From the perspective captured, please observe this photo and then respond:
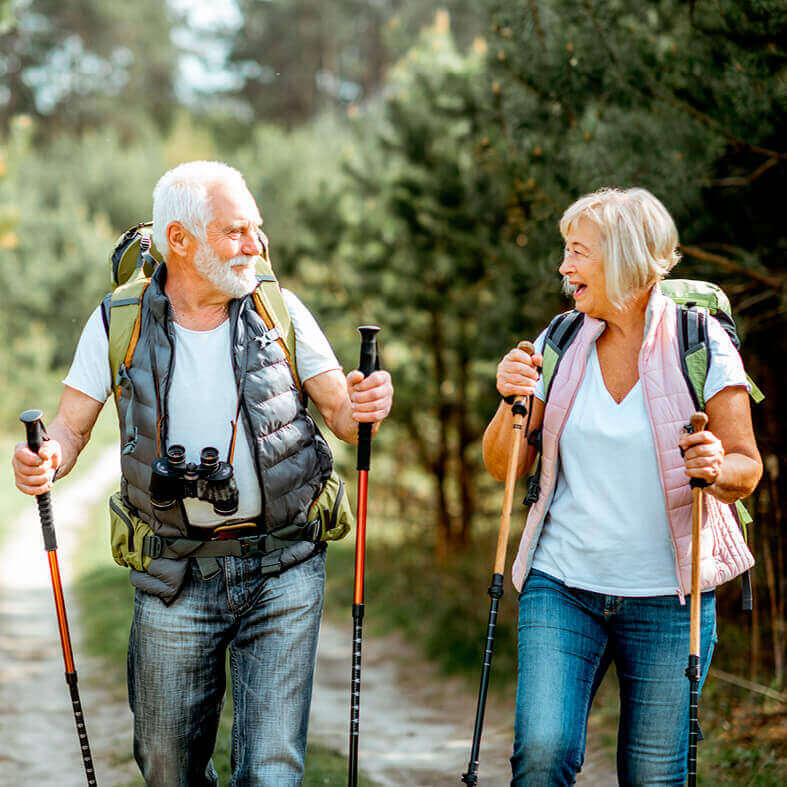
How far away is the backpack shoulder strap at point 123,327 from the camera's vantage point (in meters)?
3.07

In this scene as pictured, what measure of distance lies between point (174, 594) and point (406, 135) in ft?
19.2

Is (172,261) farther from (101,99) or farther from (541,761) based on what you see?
(101,99)

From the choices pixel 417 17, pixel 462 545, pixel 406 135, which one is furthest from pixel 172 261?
pixel 417 17

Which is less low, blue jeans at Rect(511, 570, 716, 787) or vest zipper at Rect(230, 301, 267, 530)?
vest zipper at Rect(230, 301, 267, 530)

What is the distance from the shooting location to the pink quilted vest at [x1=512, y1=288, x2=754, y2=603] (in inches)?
113

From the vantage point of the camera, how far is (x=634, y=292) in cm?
301

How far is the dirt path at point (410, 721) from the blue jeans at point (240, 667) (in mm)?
2254

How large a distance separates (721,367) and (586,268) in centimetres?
→ 47

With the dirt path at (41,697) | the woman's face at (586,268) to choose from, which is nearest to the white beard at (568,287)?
the woman's face at (586,268)

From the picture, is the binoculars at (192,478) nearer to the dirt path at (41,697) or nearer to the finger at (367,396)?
the finger at (367,396)

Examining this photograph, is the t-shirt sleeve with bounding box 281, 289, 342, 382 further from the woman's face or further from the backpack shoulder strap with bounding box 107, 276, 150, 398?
the woman's face

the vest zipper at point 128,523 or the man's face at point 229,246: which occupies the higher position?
the man's face at point 229,246

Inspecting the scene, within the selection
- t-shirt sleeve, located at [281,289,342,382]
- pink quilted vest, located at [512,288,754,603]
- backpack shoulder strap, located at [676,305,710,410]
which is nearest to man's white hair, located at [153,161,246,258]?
t-shirt sleeve, located at [281,289,342,382]

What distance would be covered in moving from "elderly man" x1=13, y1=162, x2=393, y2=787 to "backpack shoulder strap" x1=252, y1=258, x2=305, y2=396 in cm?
4
